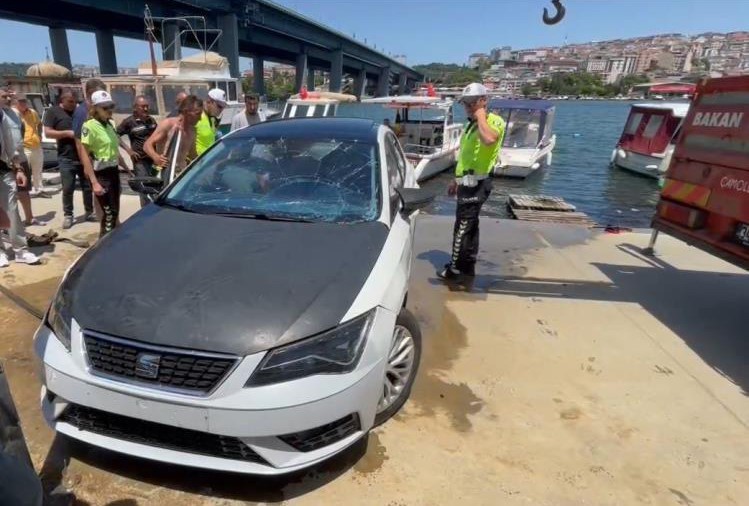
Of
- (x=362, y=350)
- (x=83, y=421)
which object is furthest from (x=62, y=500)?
(x=362, y=350)

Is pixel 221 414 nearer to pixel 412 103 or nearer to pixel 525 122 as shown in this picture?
pixel 412 103

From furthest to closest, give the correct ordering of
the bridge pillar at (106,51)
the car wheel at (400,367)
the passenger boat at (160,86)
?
the bridge pillar at (106,51) < the passenger boat at (160,86) < the car wheel at (400,367)

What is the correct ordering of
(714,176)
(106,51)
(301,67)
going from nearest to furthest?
(714,176) < (106,51) < (301,67)

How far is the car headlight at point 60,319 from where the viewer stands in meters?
2.05

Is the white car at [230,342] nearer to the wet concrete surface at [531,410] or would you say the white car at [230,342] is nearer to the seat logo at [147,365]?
the seat logo at [147,365]

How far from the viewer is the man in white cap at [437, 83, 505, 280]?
13.9 ft

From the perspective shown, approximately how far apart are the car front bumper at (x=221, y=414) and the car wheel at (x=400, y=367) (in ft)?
1.26

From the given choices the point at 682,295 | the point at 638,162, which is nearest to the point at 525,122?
the point at 638,162

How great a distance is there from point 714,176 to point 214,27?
128 feet

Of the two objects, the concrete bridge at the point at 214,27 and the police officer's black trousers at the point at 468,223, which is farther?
the concrete bridge at the point at 214,27

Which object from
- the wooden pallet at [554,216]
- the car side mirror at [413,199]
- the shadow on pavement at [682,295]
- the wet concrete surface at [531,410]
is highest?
the car side mirror at [413,199]

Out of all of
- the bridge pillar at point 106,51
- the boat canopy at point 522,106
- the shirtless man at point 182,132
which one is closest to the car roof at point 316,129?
the shirtless man at point 182,132

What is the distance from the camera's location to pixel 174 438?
77.2 inches

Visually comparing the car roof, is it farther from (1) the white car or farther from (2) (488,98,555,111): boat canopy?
(2) (488,98,555,111): boat canopy
